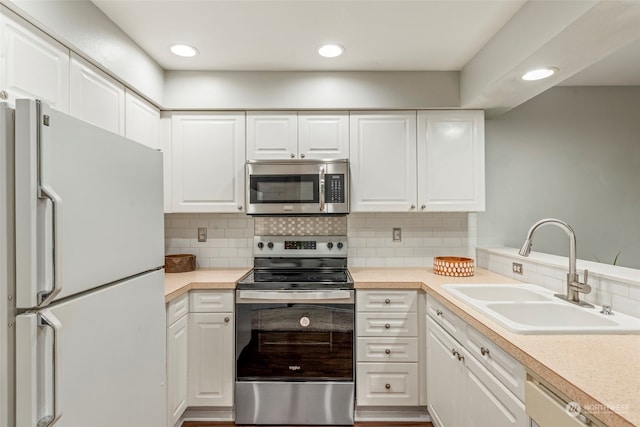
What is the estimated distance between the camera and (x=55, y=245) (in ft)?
2.76

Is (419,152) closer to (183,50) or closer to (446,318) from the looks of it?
(446,318)

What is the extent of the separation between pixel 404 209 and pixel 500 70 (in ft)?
3.39

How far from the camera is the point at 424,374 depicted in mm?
2092

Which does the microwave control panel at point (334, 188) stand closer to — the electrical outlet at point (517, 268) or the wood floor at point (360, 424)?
the electrical outlet at point (517, 268)

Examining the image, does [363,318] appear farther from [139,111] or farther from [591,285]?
[139,111]

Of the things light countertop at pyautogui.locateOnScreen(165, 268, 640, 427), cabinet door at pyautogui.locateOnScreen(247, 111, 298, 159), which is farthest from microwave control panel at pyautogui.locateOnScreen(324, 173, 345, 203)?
light countertop at pyautogui.locateOnScreen(165, 268, 640, 427)

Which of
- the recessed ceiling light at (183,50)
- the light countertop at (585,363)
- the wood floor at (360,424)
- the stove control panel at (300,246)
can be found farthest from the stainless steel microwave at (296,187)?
the wood floor at (360,424)

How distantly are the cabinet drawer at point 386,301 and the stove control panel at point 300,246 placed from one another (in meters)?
0.54

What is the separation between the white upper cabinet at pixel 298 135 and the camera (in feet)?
7.81

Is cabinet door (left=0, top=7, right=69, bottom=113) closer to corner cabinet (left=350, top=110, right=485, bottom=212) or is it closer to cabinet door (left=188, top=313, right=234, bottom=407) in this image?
cabinet door (left=188, top=313, right=234, bottom=407)

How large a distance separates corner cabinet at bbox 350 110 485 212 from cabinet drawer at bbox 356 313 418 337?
850 mm

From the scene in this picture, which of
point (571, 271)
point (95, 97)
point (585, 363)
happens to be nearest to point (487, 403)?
point (585, 363)

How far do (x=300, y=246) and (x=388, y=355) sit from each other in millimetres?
1006

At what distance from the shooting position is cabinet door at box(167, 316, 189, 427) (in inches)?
72.4
